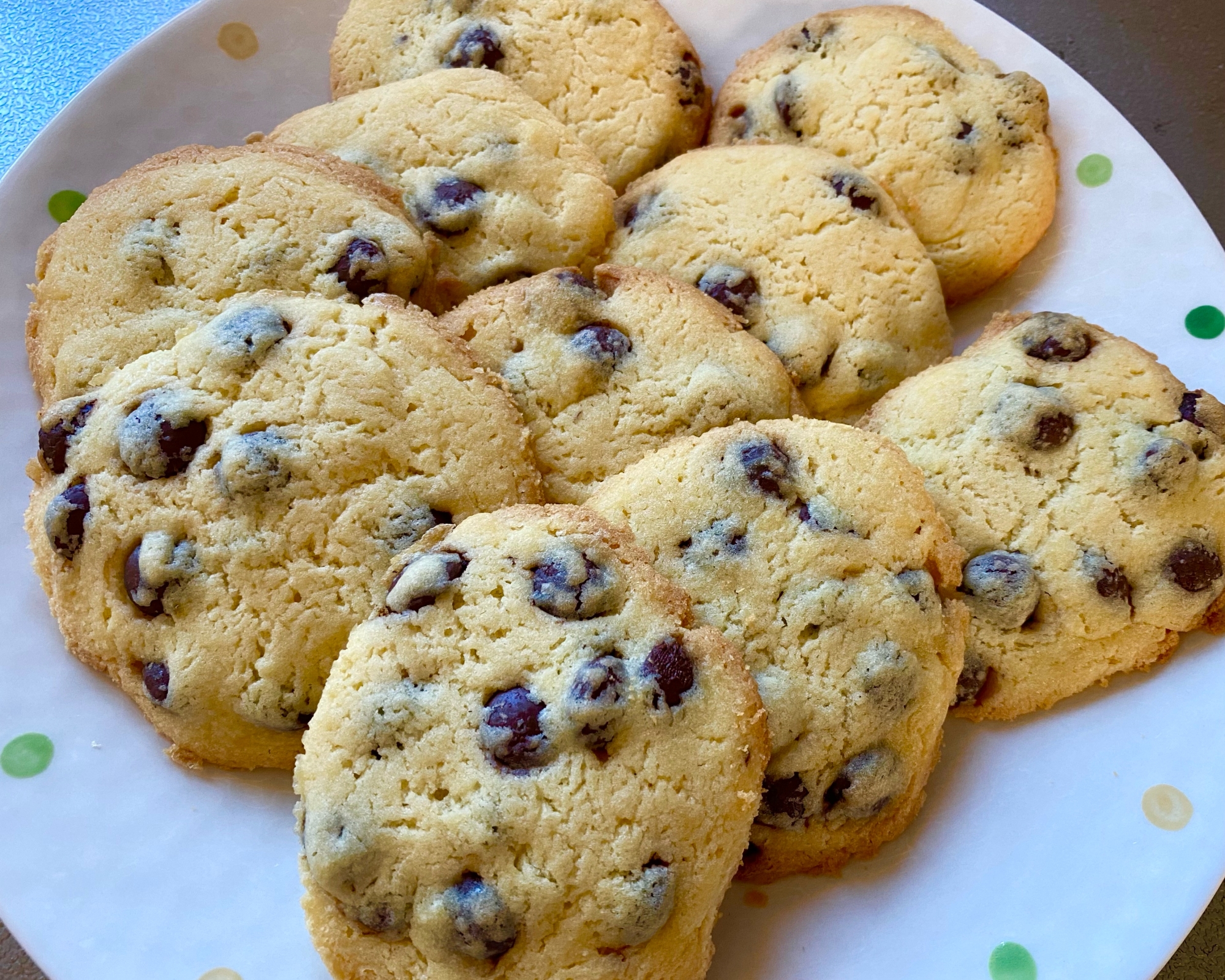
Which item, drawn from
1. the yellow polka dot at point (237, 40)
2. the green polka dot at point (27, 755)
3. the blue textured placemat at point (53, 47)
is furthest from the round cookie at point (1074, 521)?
the blue textured placemat at point (53, 47)

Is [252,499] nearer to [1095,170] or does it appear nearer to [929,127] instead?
[929,127]

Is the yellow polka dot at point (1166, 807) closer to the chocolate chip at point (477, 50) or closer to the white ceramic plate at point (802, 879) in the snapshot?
the white ceramic plate at point (802, 879)

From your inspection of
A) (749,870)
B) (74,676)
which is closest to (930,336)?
(749,870)

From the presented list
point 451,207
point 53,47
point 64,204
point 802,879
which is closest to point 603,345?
point 451,207

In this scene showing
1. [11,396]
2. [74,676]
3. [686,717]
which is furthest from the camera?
[11,396]

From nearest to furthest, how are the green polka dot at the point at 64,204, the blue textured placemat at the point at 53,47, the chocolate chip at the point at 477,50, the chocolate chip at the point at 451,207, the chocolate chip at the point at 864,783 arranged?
the chocolate chip at the point at 864,783, the chocolate chip at the point at 451,207, the green polka dot at the point at 64,204, the chocolate chip at the point at 477,50, the blue textured placemat at the point at 53,47

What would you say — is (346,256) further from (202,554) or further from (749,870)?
(749,870)
